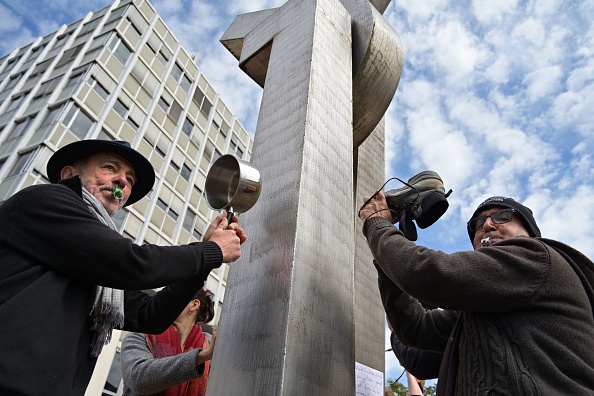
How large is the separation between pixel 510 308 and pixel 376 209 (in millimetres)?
773

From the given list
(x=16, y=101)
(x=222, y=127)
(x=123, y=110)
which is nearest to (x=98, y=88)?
(x=123, y=110)

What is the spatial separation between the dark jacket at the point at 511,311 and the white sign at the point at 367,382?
2.64 ft

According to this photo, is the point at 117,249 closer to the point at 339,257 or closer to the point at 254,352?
the point at 254,352

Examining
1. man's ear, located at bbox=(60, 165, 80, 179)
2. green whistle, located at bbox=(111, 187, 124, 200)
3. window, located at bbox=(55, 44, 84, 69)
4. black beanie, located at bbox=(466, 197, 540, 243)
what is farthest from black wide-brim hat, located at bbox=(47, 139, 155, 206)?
window, located at bbox=(55, 44, 84, 69)

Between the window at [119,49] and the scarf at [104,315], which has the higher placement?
the window at [119,49]

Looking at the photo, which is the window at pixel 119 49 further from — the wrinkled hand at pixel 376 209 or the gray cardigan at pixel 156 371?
the wrinkled hand at pixel 376 209

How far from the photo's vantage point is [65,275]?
151cm

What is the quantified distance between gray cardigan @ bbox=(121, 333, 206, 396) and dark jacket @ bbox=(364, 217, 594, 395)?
1.14 metres

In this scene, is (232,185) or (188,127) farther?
(188,127)

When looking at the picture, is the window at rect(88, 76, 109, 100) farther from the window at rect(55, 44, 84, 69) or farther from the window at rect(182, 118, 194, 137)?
the window at rect(182, 118, 194, 137)

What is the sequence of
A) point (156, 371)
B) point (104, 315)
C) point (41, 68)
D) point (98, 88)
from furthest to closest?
1. point (41, 68)
2. point (98, 88)
3. point (156, 371)
4. point (104, 315)

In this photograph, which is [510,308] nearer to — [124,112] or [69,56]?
[124,112]

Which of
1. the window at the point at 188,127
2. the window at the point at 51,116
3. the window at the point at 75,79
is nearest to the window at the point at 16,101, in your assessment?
the window at the point at 75,79

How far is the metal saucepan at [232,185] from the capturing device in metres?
1.96
